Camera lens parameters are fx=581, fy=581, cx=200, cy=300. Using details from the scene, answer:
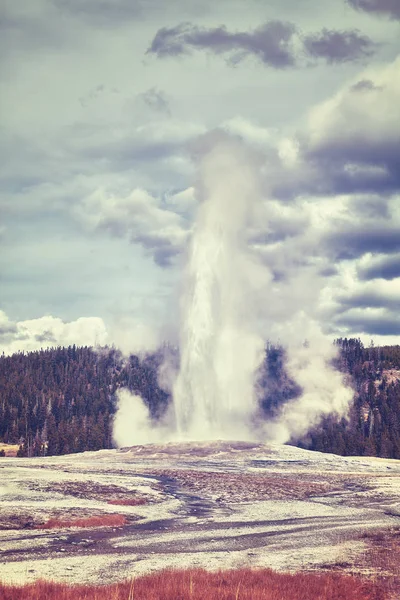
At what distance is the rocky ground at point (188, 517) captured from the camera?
2395cm

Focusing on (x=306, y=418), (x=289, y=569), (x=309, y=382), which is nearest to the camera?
(x=289, y=569)

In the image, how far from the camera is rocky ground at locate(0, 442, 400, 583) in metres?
24.0

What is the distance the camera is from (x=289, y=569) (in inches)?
889

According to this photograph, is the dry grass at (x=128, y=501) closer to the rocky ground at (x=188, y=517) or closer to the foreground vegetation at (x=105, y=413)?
the rocky ground at (x=188, y=517)

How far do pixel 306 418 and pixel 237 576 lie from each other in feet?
482

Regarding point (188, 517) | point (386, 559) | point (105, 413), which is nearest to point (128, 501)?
point (188, 517)

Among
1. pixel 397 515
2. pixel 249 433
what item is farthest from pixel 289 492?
pixel 249 433

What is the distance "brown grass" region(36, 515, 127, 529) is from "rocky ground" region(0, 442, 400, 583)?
4.6 inches

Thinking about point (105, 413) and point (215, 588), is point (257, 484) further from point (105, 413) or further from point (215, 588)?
point (105, 413)

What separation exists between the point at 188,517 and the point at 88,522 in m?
6.93

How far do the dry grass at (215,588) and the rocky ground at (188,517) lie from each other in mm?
2057

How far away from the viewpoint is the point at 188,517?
37.3 m

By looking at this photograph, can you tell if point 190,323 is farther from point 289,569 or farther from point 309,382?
point 309,382

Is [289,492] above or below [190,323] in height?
below
